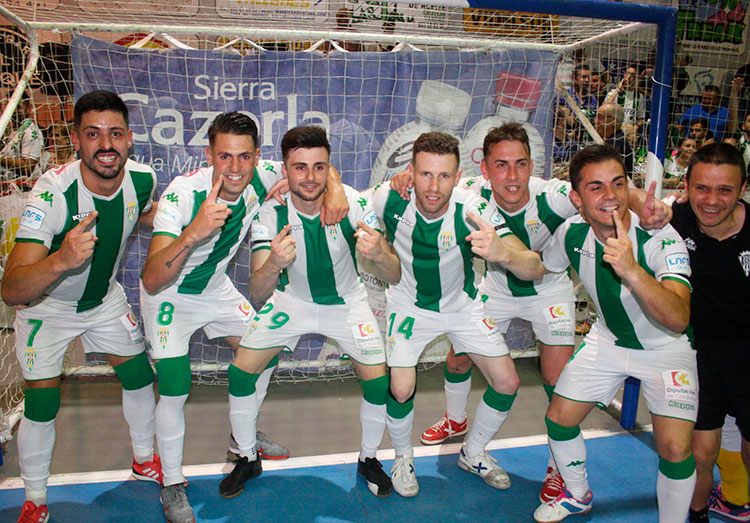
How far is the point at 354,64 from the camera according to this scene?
17.4 feet

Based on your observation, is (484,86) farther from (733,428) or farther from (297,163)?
(733,428)

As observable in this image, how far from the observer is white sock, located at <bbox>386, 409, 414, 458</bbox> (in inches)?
140

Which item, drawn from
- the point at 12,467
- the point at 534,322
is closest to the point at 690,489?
the point at 534,322

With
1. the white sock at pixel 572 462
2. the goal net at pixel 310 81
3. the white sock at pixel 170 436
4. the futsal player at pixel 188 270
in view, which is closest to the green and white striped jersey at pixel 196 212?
the futsal player at pixel 188 270

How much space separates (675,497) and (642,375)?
2.08ft

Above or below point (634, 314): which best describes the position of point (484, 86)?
above

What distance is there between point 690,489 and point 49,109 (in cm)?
603

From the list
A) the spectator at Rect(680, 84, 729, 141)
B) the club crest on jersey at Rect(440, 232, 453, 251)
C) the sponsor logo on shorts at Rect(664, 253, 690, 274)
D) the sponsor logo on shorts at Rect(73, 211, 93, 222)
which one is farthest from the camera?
the spectator at Rect(680, 84, 729, 141)

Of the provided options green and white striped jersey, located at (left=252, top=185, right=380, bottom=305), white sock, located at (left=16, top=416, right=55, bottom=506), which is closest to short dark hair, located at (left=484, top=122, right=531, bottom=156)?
green and white striped jersey, located at (left=252, top=185, right=380, bottom=305)

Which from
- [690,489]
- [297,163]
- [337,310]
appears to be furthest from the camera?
[337,310]

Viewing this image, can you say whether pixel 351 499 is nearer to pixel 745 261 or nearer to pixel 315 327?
pixel 315 327

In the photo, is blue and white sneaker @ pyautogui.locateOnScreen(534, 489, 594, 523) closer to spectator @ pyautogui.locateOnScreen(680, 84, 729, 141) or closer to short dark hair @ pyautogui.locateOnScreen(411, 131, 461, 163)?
short dark hair @ pyautogui.locateOnScreen(411, 131, 461, 163)

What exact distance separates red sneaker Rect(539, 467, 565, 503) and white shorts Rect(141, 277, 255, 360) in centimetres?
220

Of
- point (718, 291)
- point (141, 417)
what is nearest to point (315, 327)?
point (141, 417)
